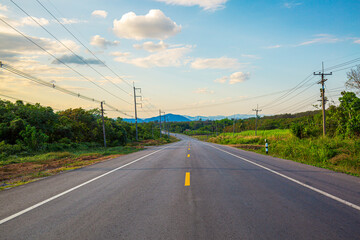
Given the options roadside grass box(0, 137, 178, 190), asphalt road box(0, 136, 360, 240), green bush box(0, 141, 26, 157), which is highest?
green bush box(0, 141, 26, 157)

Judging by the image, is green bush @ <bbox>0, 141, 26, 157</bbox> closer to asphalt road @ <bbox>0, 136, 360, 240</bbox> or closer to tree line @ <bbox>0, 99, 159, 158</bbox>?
tree line @ <bbox>0, 99, 159, 158</bbox>

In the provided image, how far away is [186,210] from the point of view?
443 centimetres

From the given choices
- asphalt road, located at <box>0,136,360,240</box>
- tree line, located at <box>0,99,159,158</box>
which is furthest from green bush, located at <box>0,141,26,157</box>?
asphalt road, located at <box>0,136,360,240</box>

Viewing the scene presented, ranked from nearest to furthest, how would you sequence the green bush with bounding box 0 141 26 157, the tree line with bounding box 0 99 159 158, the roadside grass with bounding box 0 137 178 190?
the roadside grass with bounding box 0 137 178 190, the green bush with bounding box 0 141 26 157, the tree line with bounding box 0 99 159 158

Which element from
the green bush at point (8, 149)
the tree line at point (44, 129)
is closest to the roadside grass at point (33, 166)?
the green bush at point (8, 149)

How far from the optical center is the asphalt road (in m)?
3.47

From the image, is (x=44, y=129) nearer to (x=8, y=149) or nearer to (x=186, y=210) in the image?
(x=8, y=149)

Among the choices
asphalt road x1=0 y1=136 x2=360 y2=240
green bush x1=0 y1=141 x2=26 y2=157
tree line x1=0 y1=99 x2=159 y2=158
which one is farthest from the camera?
tree line x1=0 y1=99 x2=159 y2=158

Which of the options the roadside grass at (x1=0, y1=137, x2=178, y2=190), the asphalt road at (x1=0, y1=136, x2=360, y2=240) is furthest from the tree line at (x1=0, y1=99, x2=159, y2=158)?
the asphalt road at (x1=0, y1=136, x2=360, y2=240)

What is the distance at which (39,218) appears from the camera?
13.8 ft

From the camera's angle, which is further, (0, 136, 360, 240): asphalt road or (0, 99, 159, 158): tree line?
(0, 99, 159, 158): tree line

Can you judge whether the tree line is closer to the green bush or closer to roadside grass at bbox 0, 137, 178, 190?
A: the green bush

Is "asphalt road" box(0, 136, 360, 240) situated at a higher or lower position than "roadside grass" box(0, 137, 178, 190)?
higher

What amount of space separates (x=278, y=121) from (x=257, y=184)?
3888 inches
